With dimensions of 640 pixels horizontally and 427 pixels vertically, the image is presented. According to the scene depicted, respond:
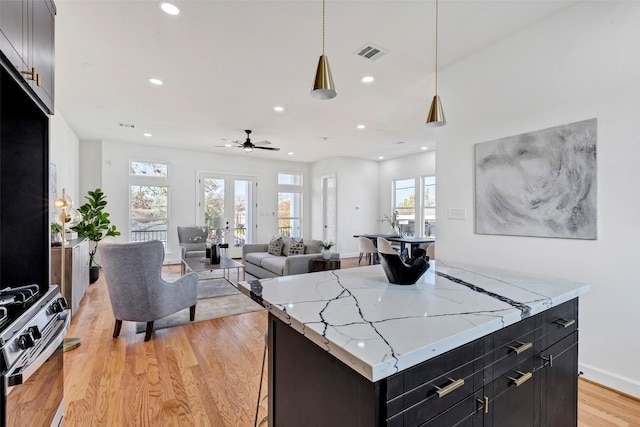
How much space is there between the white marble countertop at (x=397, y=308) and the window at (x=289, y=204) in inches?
281

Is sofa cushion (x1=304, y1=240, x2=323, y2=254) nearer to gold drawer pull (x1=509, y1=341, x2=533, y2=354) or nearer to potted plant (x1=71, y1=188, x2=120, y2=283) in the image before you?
potted plant (x1=71, y1=188, x2=120, y2=283)

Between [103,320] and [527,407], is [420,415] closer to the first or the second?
[527,407]

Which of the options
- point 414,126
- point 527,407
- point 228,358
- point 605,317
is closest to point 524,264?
point 605,317

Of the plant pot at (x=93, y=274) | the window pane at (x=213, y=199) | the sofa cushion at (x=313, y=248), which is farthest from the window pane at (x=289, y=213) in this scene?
the plant pot at (x=93, y=274)

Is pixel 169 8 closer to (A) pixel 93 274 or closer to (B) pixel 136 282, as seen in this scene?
(B) pixel 136 282

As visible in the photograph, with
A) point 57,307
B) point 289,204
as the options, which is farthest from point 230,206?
point 57,307

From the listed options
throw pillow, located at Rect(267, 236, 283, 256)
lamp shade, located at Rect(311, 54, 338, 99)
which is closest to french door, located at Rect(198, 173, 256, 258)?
throw pillow, located at Rect(267, 236, 283, 256)

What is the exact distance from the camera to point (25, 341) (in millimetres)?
1101

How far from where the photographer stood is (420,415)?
89cm

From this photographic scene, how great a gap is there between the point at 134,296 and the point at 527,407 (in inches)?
122

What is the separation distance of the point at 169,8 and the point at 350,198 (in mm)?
6400

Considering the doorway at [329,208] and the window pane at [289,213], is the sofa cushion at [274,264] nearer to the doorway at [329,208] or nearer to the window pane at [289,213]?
the doorway at [329,208]

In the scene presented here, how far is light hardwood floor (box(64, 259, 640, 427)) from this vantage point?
189 cm

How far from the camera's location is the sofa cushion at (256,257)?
535 centimetres
